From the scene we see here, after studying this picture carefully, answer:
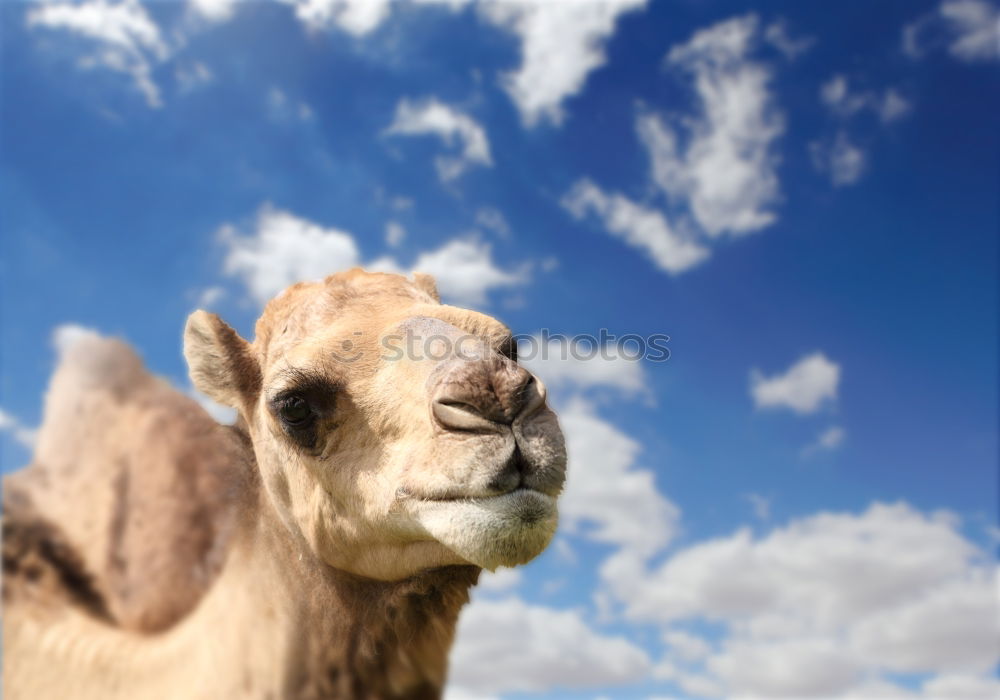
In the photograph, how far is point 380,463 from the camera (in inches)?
181

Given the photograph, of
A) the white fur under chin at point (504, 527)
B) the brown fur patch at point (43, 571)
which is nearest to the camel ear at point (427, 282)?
the white fur under chin at point (504, 527)

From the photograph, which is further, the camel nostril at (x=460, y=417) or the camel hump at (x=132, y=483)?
the camel hump at (x=132, y=483)

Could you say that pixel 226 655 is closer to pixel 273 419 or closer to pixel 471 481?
pixel 273 419

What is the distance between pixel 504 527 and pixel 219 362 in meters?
2.95

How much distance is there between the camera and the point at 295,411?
16.1 feet

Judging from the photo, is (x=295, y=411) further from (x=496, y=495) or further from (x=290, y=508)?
(x=496, y=495)

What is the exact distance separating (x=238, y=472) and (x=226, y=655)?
133 centimetres

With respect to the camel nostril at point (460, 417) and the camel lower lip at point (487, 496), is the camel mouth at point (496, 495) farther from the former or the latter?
the camel nostril at point (460, 417)

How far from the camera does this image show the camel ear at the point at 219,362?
570cm

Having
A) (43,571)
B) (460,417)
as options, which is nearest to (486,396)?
(460,417)

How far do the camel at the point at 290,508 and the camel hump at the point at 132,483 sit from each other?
2cm

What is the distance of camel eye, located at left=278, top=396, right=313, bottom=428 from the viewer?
4.89 metres

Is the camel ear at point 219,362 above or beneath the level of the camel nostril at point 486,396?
above

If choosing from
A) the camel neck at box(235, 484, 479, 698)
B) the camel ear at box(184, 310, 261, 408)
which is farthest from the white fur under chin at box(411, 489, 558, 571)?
the camel ear at box(184, 310, 261, 408)
